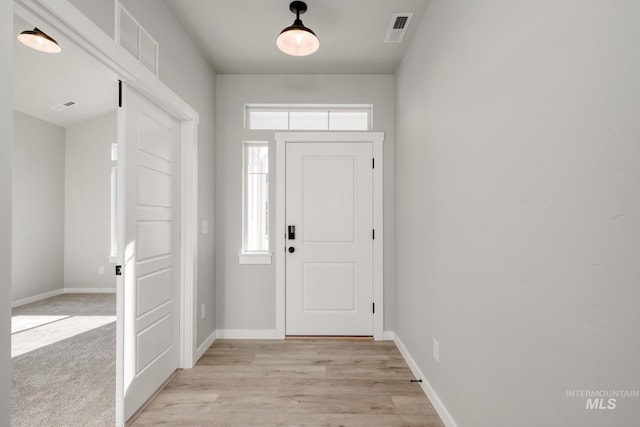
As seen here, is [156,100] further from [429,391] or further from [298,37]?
[429,391]

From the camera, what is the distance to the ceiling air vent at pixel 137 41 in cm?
183

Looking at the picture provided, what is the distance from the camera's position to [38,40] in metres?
2.12

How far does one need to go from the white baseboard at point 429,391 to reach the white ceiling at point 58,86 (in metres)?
3.61

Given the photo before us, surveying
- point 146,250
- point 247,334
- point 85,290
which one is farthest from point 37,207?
point 146,250

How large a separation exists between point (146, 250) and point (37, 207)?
4318 mm

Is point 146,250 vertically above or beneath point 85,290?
above

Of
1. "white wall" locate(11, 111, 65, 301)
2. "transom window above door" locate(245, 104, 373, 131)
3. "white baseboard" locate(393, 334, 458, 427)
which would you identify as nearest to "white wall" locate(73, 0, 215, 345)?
"transom window above door" locate(245, 104, 373, 131)

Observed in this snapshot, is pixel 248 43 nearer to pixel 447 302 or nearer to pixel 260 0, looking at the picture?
pixel 260 0

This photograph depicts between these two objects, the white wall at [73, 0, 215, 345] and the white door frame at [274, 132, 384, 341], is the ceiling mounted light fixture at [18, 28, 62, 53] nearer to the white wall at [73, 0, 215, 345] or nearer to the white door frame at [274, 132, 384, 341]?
the white wall at [73, 0, 215, 345]

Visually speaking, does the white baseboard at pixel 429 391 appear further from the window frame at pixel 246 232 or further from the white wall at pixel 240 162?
the window frame at pixel 246 232

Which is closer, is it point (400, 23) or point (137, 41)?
point (137, 41)

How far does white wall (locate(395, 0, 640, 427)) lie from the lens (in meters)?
0.86

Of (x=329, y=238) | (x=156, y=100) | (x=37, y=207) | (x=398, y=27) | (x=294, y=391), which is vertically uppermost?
(x=398, y=27)

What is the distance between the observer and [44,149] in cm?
529
